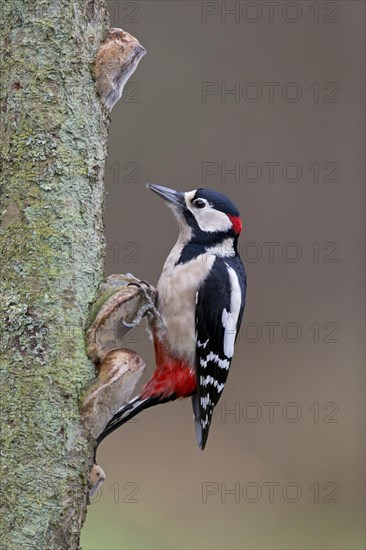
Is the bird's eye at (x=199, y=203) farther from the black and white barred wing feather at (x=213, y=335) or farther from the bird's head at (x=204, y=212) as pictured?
the black and white barred wing feather at (x=213, y=335)

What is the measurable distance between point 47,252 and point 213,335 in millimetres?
868

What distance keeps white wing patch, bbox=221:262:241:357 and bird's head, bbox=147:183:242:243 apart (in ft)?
0.36

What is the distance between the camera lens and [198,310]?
8.52 feet

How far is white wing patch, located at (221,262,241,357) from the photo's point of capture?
2.62 metres

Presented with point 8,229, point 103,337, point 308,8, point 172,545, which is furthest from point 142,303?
point 308,8

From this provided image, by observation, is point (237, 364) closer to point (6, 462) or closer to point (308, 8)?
point (308, 8)

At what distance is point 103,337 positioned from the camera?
188 centimetres

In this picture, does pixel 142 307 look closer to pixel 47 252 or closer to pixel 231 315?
pixel 47 252

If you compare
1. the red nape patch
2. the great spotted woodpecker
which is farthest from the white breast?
the red nape patch

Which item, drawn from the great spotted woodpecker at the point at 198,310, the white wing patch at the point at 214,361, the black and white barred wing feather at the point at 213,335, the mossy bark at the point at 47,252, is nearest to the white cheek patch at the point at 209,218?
the great spotted woodpecker at the point at 198,310

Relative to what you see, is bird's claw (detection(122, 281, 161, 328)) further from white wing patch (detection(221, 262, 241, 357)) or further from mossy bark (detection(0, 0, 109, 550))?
white wing patch (detection(221, 262, 241, 357))

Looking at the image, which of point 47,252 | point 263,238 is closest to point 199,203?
point 47,252

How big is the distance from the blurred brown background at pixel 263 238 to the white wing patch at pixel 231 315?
1.67 meters

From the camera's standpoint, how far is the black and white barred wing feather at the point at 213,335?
2596 mm
